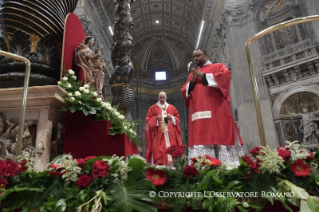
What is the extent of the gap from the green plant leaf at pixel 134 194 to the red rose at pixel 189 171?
0.67ft

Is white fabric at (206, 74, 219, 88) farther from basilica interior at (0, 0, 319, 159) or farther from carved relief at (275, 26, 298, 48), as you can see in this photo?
carved relief at (275, 26, 298, 48)

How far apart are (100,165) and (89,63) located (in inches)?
110

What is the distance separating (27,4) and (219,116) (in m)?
2.98

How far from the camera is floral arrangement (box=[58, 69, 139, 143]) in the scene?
2.84 meters

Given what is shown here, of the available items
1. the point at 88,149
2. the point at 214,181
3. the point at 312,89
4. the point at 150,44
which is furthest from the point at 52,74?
the point at 150,44

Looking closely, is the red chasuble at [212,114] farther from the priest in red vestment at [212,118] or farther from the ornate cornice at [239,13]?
the ornate cornice at [239,13]

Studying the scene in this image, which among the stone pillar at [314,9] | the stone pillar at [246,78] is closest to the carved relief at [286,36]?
the stone pillar at [246,78]

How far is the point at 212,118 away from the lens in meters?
3.25

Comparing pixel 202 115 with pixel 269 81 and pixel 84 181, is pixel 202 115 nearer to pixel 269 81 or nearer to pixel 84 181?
pixel 84 181

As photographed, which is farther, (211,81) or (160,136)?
(160,136)

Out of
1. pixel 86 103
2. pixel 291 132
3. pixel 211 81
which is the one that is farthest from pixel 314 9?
pixel 86 103

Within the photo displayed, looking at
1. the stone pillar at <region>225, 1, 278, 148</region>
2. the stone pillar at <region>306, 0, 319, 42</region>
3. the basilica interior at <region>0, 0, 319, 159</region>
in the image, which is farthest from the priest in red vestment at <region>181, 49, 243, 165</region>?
the stone pillar at <region>306, 0, 319, 42</region>

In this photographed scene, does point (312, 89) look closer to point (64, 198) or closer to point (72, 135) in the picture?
point (72, 135)

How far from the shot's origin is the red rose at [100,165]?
4.28 ft
